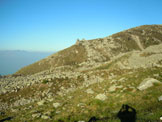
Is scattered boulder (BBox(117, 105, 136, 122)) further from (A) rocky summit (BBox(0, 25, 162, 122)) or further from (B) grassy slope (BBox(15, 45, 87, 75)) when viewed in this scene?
(B) grassy slope (BBox(15, 45, 87, 75))

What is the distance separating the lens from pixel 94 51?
8675 centimetres

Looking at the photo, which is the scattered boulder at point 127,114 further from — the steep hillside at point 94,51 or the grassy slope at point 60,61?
the grassy slope at point 60,61

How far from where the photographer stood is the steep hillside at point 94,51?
7578 centimetres

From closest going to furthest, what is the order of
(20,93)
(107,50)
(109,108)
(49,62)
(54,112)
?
(109,108) → (54,112) → (20,93) → (49,62) → (107,50)

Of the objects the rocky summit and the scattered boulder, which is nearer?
the scattered boulder

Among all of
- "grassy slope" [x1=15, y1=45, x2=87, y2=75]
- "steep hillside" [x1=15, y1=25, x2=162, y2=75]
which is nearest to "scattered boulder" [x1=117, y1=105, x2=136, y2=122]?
"steep hillside" [x1=15, y1=25, x2=162, y2=75]

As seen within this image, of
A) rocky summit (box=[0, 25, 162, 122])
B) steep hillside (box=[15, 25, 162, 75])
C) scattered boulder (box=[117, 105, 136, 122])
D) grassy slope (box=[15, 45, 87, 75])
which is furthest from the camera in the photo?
steep hillside (box=[15, 25, 162, 75])

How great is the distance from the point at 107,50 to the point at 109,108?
78288 millimetres

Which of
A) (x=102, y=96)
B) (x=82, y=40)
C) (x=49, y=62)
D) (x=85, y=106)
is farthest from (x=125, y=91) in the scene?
(x=82, y=40)

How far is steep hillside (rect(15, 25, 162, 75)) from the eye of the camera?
2984 inches

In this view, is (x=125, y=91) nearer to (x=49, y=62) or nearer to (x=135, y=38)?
(x=49, y=62)

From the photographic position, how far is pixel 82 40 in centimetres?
10575

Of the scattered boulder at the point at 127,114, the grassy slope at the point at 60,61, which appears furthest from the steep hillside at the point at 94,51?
the scattered boulder at the point at 127,114

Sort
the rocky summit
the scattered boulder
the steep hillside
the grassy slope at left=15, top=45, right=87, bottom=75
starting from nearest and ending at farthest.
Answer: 1. the scattered boulder
2. the rocky summit
3. the grassy slope at left=15, top=45, right=87, bottom=75
4. the steep hillside
